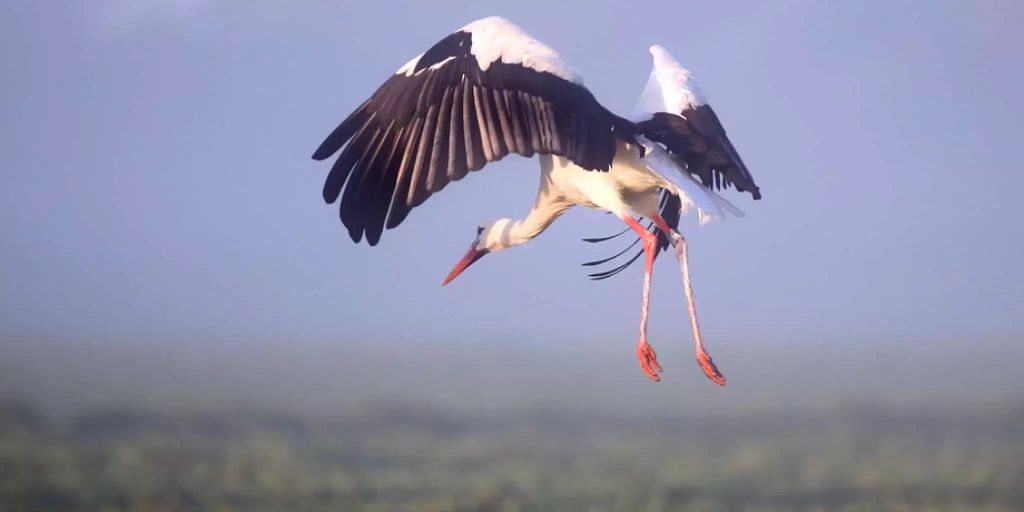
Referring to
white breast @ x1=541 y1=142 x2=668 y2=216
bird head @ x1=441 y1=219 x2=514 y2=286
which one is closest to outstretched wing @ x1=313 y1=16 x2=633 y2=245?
white breast @ x1=541 y1=142 x2=668 y2=216

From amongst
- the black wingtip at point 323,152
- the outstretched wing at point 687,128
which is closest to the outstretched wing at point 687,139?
the outstretched wing at point 687,128

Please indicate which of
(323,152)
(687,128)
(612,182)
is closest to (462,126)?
(323,152)

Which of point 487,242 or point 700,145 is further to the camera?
point 487,242

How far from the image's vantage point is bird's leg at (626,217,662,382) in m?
3.44

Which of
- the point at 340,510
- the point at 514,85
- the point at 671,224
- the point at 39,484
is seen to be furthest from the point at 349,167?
the point at 39,484

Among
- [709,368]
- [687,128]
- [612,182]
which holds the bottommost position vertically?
[709,368]

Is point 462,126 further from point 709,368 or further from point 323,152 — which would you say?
point 709,368

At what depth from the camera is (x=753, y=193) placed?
362cm

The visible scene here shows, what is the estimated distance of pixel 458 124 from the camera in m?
3.14

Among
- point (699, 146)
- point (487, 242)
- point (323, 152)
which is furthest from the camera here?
point (487, 242)

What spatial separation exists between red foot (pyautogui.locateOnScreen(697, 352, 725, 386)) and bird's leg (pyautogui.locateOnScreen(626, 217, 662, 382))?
0.43 ft

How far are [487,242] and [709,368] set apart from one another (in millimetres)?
1125

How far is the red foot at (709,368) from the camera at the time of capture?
10.9 ft

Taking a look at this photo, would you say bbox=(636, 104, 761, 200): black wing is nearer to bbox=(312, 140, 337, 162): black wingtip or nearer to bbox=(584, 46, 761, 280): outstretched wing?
bbox=(584, 46, 761, 280): outstretched wing
